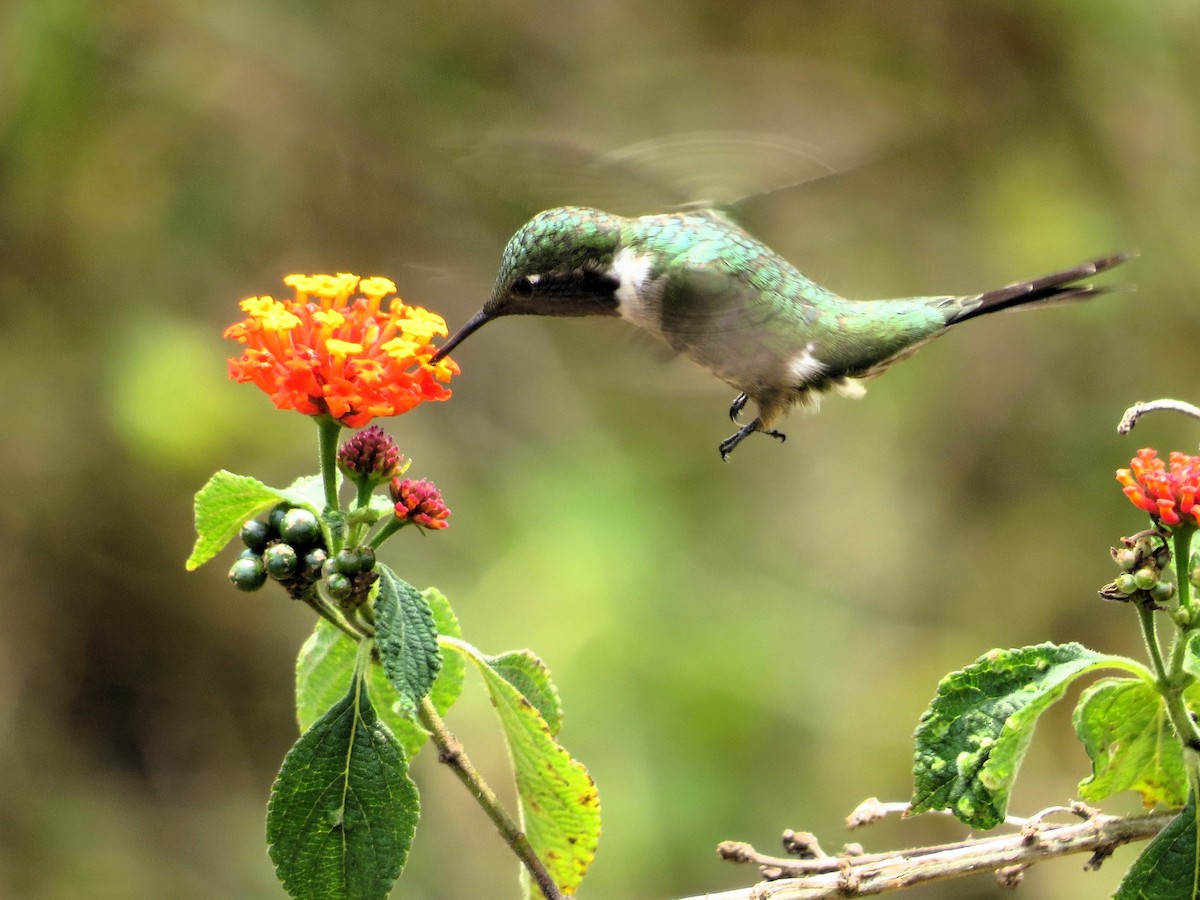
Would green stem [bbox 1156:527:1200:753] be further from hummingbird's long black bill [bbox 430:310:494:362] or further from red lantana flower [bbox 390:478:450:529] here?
hummingbird's long black bill [bbox 430:310:494:362]

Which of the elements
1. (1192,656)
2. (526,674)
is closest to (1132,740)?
(1192,656)

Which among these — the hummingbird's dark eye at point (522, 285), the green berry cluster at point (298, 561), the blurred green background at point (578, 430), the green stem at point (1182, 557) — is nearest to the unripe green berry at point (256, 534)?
the green berry cluster at point (298, 561)

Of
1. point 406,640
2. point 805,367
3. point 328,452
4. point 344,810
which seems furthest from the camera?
point 805,367

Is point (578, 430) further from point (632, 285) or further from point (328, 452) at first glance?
point (328, 452)

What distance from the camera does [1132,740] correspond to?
1924 mm

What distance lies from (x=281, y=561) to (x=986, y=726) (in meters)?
1.02

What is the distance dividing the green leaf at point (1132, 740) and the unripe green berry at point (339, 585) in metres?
1.09

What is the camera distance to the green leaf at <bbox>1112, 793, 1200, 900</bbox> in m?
1.71

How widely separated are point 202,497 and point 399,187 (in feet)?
12.4

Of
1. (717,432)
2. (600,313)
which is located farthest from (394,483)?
(717,432)

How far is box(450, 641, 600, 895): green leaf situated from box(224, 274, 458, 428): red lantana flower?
403 mm

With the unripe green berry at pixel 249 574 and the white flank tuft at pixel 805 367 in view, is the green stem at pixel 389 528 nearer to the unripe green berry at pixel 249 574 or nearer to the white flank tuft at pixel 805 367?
the unripe green berry at pixel 249 574

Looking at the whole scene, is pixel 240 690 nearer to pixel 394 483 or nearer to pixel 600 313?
pixel 600 313

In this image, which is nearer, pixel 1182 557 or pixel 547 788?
pixel 1182 557
